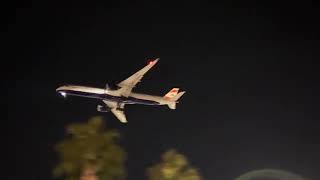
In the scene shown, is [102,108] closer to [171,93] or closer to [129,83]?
[129,83]

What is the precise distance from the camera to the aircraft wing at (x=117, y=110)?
46.3 meters

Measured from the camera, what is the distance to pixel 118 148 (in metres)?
34.5

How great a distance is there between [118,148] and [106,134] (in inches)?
41.4

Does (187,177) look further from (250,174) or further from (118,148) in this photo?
(250,174)

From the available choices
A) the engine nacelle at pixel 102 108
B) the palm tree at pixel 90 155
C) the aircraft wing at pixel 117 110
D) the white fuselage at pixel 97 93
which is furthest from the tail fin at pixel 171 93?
the palm tree at pixel 90 155

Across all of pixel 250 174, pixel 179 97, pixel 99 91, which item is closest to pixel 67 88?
pixel 99 91

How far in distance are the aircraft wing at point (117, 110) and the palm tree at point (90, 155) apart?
11577 millimetres

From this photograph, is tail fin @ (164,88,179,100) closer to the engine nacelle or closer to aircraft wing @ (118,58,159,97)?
aircraft wing @ (118,58,159,97)

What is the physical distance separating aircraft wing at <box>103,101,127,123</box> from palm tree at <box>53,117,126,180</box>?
11577mm

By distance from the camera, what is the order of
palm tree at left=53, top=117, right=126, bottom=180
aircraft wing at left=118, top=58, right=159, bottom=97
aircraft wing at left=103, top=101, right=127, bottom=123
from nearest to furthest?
1. palm tree at left=53, top=117, right=126, bottom=180
2. aircraft wing at left=118, top=58, right=159, bottom=97
3. aircraft wing at left=103, top=101, right=127, bottom=123

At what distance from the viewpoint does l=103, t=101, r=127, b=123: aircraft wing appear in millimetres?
46281

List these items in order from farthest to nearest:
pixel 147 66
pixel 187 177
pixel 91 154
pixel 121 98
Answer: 1. pixel 121 98
2. pixel 147 66
3. pixel 187 177
4. pixel 91 154

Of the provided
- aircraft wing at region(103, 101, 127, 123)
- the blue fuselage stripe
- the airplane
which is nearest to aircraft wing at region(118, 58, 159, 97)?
the airplane

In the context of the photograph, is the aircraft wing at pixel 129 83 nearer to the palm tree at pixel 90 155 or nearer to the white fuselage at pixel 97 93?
the white fuselage at pixel 97 93
